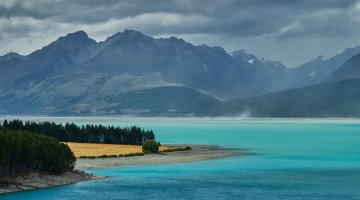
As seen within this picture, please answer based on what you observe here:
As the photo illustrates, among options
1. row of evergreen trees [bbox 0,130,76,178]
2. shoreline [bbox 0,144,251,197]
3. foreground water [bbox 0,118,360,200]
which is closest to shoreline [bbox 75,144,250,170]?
shoreline [bbox 0,144,251,197]

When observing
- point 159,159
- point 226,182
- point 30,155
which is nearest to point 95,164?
point 159,159

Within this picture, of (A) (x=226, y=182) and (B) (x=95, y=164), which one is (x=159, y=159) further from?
(A) (x=226, y=182)

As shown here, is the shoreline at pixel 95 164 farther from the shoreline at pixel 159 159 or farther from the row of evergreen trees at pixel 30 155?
the row of evergreen trees at pixel 30 155

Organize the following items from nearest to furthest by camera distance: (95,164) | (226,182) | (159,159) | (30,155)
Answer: (30,155), (226,182), (95,164), (159,159)

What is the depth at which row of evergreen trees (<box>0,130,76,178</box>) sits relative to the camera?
108 m

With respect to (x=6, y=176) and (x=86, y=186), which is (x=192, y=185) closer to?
(x=86, y=186)

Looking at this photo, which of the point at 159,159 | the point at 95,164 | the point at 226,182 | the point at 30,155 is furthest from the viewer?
the point at 159,159

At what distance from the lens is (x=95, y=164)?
15012cm

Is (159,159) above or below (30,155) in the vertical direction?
below

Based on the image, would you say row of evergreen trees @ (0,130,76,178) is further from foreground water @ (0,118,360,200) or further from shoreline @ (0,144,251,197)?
foreground water @ (0,118,360,200)

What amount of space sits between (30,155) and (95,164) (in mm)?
38995

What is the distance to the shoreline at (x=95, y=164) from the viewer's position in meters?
109

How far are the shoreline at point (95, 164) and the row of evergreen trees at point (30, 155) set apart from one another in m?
1.50

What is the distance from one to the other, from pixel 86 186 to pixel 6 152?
14.8 meters
